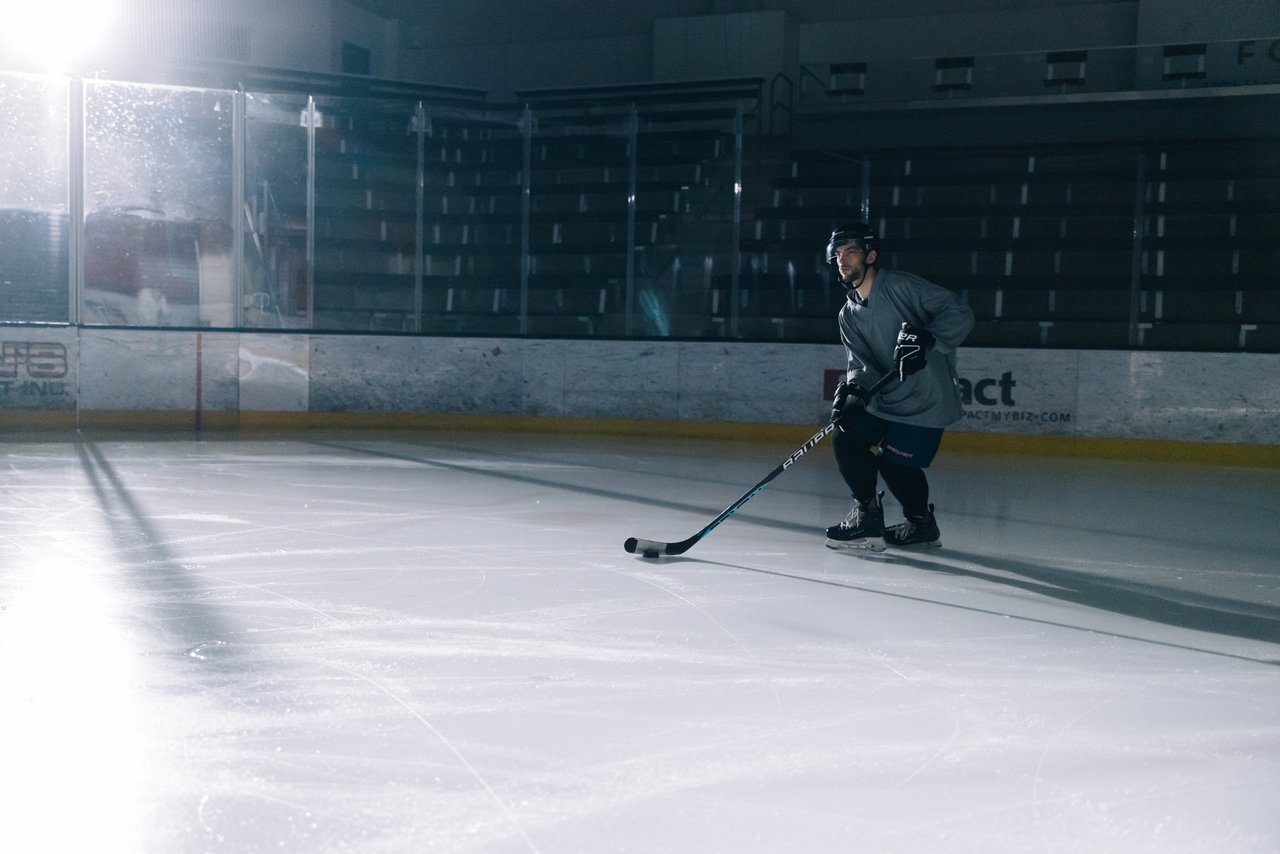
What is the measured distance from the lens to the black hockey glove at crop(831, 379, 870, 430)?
13.2 feet

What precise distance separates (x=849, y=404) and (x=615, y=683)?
72.8 inches

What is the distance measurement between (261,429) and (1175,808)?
7792mm

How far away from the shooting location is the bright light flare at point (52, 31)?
1176 centimetres

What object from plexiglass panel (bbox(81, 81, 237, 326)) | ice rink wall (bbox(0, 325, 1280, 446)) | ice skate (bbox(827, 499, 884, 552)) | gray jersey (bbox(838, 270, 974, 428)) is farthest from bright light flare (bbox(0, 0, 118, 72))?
ice skate (bbox(827, 499, 884, 552))

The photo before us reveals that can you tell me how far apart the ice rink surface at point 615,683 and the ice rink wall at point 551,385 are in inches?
124

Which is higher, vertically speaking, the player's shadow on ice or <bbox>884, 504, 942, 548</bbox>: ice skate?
<bbox>884, 504, 942, 548</bbox>: ice skate

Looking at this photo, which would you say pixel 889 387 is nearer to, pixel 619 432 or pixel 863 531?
pixel 863 531

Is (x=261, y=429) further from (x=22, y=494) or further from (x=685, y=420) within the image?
(x=22, y=494)

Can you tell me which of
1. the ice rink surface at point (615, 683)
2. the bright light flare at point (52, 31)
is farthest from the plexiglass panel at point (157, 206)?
the ice rink surface at point (615, 683)

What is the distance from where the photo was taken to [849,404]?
158 inches

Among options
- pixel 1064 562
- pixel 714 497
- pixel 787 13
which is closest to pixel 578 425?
pixel 714 497

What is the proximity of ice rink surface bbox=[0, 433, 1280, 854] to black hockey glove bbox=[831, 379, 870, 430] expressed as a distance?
1.52 ft

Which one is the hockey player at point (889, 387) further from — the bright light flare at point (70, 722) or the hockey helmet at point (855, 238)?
the bright light flare at point (70, 722)

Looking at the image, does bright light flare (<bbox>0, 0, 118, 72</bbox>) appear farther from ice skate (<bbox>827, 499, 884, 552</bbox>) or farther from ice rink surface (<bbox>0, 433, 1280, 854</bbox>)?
ice skate (<bbox>827, 499, 884, 552</bbox>)
